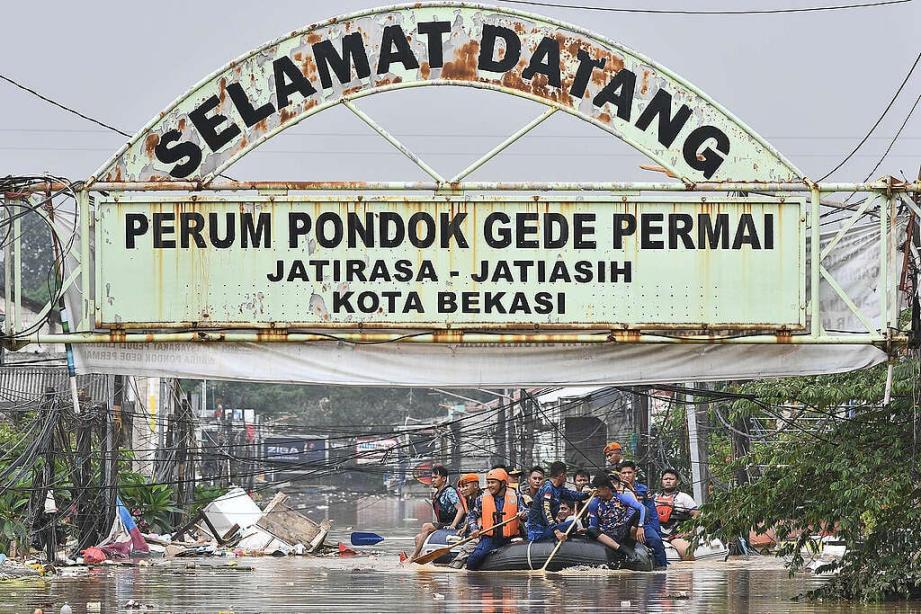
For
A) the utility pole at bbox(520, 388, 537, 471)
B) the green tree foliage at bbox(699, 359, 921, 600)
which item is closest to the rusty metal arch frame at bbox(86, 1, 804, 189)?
the green tree foliage at bbox(699, 359, 921, 600)

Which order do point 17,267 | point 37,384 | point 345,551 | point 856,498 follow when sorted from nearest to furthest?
point 17,267, point 856,498, point 345,551, point 37,384

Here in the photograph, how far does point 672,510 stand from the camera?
2223 centimetres

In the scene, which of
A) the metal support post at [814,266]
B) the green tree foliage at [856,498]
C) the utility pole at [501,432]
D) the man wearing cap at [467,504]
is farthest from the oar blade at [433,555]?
the metal support post at [814,266]

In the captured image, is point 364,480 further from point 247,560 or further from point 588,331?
point 588,331

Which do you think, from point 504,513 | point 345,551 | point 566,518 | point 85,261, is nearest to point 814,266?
point 85,261

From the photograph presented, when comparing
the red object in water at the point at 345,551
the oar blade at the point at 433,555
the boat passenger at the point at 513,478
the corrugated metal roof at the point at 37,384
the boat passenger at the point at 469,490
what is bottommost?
the red object in water at the point at 345,551

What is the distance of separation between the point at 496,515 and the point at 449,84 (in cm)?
887

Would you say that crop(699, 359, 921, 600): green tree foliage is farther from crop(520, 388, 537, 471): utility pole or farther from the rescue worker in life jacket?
crop(520, 388, 537, 471): utility pole

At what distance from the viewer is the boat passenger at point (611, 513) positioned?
1944 cm

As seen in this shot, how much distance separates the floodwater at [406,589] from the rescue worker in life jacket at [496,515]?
423 millimetres

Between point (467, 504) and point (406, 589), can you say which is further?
point (467, 504)

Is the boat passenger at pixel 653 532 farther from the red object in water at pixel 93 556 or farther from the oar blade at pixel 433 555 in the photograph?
the red object in water at pixel 93 556

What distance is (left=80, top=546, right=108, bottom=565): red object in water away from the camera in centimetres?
2430

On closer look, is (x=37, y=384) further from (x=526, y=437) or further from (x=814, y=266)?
(x=814, y=266)
